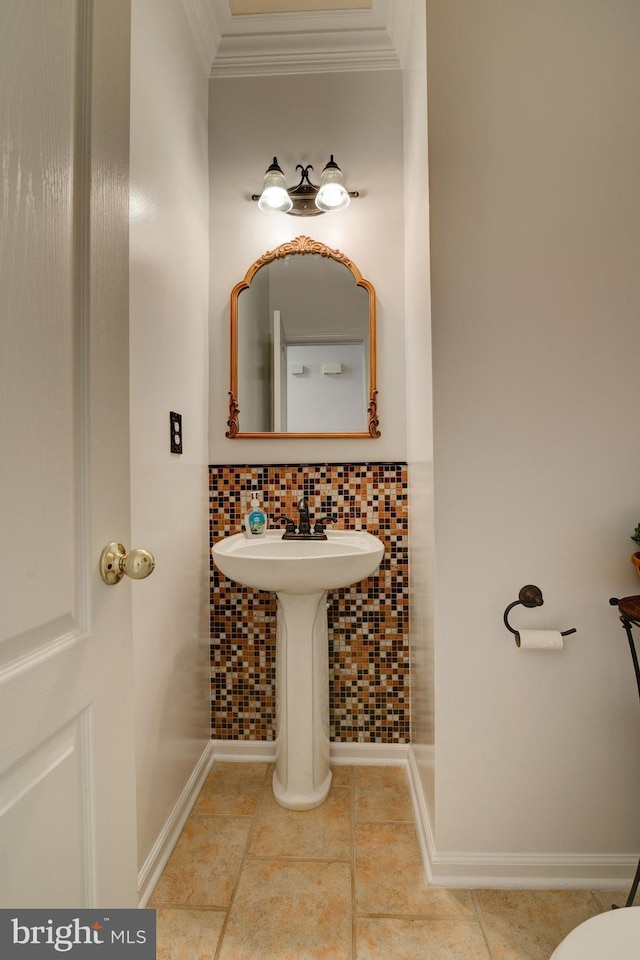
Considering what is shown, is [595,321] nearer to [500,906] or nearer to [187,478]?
[187,478]

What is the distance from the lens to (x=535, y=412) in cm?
143

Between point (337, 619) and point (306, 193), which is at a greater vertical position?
point (306, 193)

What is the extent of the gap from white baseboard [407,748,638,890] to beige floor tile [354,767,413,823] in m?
0.31

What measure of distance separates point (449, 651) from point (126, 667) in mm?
950

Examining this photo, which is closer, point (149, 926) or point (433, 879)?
point (149, 926)

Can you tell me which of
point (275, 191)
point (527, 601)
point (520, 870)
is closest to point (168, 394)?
point (275, 191)

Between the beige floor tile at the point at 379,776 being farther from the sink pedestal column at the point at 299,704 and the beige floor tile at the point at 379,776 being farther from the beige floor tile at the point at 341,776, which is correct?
the sink pedestal column at the point at 299,704

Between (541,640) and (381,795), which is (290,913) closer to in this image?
(381,795)

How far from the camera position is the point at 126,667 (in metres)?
0.79

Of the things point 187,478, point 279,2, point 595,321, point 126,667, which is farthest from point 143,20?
point 126,667

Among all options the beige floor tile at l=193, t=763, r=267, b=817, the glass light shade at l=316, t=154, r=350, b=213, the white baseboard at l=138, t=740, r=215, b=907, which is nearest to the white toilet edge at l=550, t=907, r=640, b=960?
the white baseboard at l=138, t=740, r=215, b=907

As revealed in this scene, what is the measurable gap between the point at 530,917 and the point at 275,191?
→ 2.45 metres

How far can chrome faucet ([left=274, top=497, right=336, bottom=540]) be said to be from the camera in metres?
1.96

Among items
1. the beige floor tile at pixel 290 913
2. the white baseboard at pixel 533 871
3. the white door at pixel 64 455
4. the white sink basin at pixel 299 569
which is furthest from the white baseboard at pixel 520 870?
the white door at pixel 64 455
